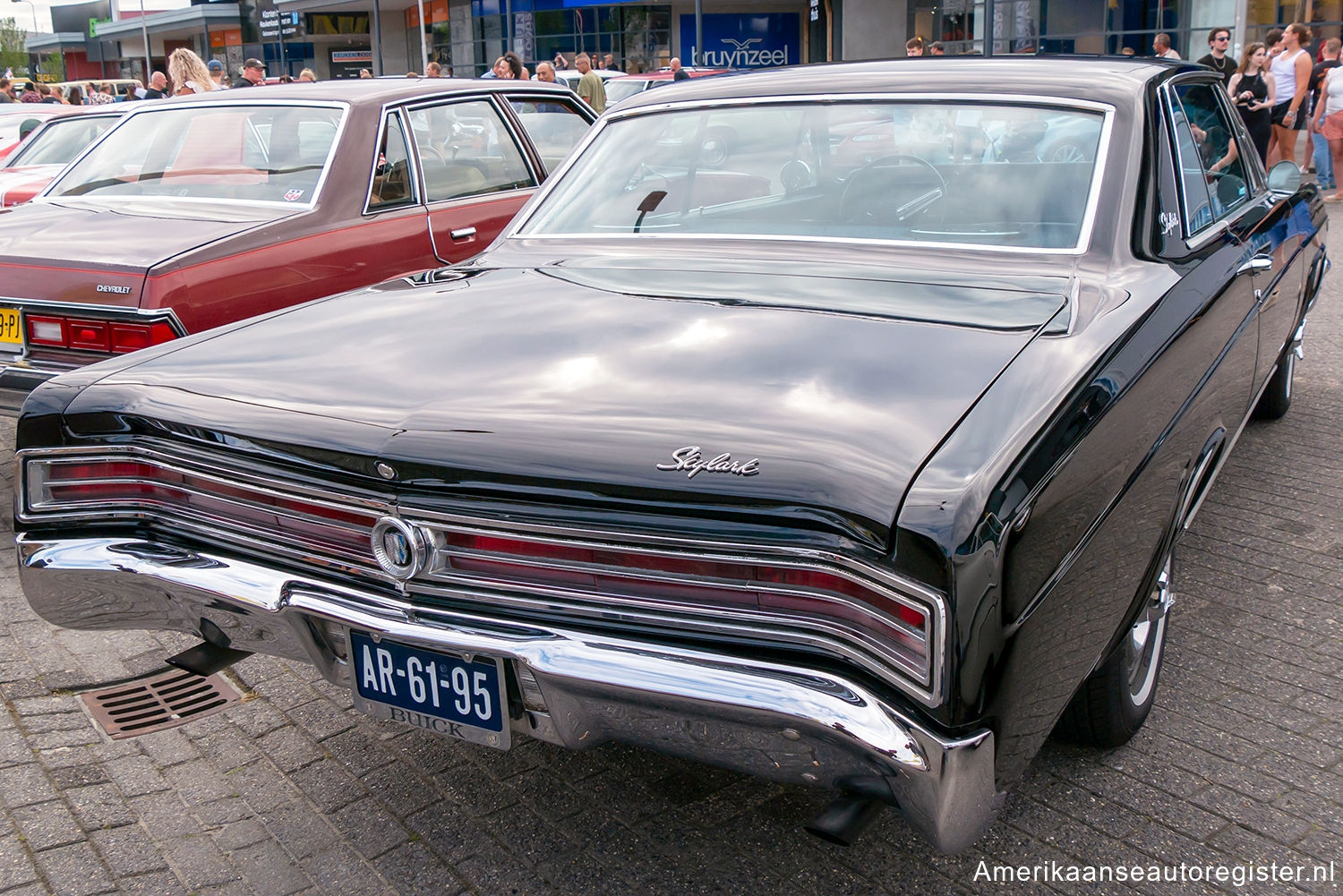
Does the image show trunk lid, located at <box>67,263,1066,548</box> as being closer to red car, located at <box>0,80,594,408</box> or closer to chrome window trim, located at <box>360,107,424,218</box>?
red car, located at <box>0,80,594,408</box>

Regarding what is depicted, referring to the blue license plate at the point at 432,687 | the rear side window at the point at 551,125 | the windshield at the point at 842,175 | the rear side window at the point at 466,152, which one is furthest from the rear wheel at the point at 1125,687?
the rear side window at the point at 551,125

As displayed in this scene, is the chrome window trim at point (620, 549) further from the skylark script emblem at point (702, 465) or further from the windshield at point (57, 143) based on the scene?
the windshield at point (57, 143)

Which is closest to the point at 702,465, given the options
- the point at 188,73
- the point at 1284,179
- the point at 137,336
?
the point at 137,336

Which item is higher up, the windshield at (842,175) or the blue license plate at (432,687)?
the windshield at (842,175)

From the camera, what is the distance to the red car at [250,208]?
451 cm

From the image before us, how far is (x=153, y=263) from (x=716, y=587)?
331 cm

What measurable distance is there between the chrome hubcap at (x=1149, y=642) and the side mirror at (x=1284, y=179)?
235 centimetres

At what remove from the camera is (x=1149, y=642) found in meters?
2.96

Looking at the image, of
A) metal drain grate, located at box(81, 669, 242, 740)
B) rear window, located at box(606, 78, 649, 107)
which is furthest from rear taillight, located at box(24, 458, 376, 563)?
rear window, located at box(606, 78, 649, 107)

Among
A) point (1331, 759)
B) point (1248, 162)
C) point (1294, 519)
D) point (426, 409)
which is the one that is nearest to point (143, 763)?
point (426, 409)

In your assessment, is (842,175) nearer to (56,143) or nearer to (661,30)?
(56,143)

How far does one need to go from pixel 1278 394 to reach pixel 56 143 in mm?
9482

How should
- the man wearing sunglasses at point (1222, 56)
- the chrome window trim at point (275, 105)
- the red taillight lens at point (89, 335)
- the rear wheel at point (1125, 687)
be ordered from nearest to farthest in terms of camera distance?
the rear wheel at point (1125, 687)
the red taillight lens at point (89, 335)
the chrome window trim at point (275, 105)
the man wearing sunglasses at point (1222, 56)

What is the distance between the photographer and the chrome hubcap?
2881 millimetres
